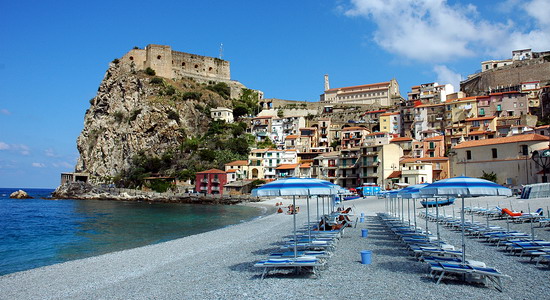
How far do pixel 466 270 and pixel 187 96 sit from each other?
85613mm

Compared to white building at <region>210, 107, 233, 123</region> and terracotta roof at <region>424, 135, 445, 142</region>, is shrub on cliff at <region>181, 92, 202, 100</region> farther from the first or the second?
terracotta roof at <region>424, 135, 445, 142</region>

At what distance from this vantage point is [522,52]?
278 ft

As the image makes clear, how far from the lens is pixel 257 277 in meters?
9.72

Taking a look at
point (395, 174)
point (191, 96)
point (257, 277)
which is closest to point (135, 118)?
point (191, 96)

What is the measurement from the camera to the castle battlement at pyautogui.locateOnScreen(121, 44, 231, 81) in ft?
314

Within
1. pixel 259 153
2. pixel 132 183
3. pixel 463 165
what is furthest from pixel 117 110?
pixel 463 165

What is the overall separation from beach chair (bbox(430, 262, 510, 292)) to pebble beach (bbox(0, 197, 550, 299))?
0.70 ft

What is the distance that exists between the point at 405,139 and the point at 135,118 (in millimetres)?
49943

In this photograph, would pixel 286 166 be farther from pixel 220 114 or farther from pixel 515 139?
pixel 515 139

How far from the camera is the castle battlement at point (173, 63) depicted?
95.7 metres

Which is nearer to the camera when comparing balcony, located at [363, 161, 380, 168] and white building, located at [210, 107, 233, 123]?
balcony, located at [363, 161, 380, 168]

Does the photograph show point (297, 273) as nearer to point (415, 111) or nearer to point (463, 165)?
point (463, 165)

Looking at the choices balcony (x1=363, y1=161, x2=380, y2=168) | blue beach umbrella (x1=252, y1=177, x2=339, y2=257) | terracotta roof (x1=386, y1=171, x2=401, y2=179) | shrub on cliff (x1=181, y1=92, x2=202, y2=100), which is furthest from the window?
shrub on cliff (x1=181, y1=92, x2=202, y2=100)

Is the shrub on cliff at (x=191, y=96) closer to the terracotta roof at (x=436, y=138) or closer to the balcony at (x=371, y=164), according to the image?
the balcony at (x=371, y=164)
